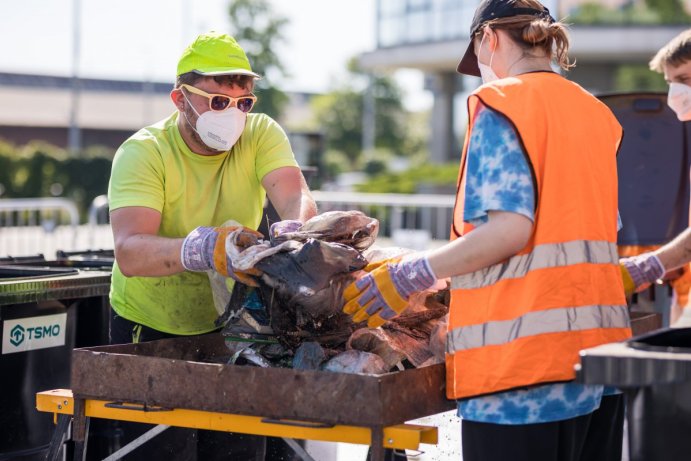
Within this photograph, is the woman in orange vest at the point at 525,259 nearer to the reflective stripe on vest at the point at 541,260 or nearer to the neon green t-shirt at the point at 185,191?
the reflective stripe on vest at the point at 541,260

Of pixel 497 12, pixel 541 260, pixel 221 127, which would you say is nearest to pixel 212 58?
pixel 221 127

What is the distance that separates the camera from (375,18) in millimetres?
31188

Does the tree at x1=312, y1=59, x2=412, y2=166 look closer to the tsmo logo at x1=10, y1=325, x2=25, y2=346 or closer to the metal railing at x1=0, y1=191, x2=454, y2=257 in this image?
the metal railing at x1=0, y1=191, x2=454, y2=257

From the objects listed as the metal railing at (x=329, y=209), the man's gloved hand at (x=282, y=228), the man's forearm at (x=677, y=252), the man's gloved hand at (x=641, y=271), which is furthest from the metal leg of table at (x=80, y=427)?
the metal railing at (x=329, y=209)

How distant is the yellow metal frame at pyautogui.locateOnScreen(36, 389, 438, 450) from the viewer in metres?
2.88

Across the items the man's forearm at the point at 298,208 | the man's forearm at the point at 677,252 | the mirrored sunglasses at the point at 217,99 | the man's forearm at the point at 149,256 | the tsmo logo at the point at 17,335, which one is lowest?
the tsmo logo at the point at 17,335

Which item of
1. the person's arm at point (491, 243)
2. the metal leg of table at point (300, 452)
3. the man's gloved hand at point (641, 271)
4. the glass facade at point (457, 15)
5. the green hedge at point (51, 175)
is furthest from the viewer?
the green hedge at point (51, 175)

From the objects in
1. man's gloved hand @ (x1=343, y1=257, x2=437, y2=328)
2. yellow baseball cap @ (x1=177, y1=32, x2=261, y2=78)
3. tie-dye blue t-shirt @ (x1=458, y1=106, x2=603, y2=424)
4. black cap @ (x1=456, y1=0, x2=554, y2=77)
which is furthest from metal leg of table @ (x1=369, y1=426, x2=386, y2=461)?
yellow baseball cap @ (x1=177, y1=32, x2=261, y2=78)

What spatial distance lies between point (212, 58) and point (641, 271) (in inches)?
67.2

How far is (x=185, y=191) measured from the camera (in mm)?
3859

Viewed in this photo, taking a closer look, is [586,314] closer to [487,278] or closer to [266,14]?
[487,278]

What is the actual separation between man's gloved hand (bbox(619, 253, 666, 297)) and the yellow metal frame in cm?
108

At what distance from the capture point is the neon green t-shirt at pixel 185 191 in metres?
3.76

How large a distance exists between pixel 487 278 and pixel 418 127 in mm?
66164
